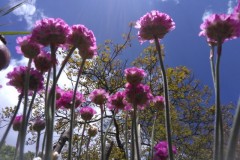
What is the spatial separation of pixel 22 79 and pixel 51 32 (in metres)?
0.27

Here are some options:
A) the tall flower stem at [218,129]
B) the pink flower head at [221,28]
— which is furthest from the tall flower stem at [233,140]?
the pink flower head at [221,28]

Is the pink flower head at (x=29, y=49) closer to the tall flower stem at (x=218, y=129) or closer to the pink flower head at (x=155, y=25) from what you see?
the pink flower head at (x=155, y=25)

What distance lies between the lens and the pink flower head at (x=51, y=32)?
130 cm

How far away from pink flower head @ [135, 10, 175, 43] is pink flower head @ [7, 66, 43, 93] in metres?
0.43

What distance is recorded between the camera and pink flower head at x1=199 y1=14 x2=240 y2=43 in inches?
46.2

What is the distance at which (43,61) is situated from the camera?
142cm

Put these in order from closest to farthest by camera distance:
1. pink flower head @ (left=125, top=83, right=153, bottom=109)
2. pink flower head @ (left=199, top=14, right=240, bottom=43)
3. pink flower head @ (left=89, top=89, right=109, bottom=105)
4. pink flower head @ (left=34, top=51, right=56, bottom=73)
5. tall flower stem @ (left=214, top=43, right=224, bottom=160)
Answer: tall flower stem @ (left=214, top=43, right=224, bottom=160)
pink flower head @ (left=199, top=14, right=240, bottom=43)
pink flower head @ (left=34, top=51, right=56, bottom=73)
pink flower head @ (left=125, top=83, right=153, bottom=109)
pink flower head @ (left=89, top=89, right=109, bottom=105)

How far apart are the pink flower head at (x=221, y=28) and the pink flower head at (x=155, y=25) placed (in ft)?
0.87

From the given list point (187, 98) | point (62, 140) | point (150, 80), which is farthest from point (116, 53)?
point (62, 140)

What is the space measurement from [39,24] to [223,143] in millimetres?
758

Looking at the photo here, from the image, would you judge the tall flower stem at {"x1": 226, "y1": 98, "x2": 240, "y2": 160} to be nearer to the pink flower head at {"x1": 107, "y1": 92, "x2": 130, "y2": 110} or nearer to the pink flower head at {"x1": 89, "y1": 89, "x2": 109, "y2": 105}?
the pink flower head at {"x1": 107, "y1": 92, "x2": 130, "y2": 110}

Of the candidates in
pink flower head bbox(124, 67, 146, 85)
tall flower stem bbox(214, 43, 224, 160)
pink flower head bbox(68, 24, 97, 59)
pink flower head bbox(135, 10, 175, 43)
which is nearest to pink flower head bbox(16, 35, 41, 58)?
pink flower head bbox(68, 24, 97, 59)

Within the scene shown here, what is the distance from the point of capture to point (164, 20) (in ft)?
4.77

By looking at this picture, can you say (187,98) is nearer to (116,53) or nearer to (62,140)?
(116,53)
